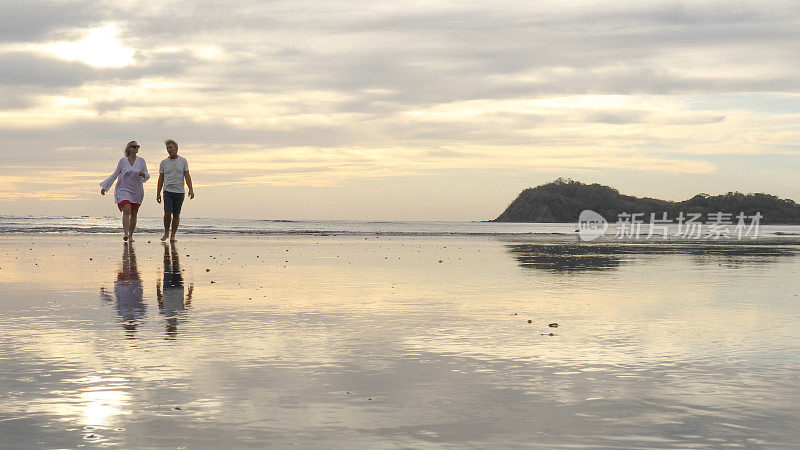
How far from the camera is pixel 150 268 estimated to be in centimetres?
1258

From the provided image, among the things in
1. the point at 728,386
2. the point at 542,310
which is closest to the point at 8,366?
the point at 728,386

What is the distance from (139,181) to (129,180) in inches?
9.4

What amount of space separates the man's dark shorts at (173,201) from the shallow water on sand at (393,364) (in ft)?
35.2

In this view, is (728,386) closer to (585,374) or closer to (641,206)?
(585,374)

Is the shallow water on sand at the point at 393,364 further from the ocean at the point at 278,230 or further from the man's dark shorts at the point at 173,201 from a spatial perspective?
the ocean at the point at 278,230

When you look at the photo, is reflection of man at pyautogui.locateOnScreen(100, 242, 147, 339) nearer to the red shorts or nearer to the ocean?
the red shorts

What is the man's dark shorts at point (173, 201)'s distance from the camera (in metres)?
21.1

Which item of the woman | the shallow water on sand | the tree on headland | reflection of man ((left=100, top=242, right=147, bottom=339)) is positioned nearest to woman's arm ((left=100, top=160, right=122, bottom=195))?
the woman

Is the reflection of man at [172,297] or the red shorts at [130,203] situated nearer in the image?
the reflection of man at [172,297]

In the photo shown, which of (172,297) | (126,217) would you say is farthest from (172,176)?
(172,297)

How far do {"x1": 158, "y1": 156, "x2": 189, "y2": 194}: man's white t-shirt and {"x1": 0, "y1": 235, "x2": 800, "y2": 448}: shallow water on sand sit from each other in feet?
34.8

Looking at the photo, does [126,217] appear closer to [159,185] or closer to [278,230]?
[159,185]

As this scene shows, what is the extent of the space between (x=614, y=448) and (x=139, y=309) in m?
5.29

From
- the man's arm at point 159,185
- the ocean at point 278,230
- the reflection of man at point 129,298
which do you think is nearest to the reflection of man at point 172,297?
the reflection of man at point 129,298
